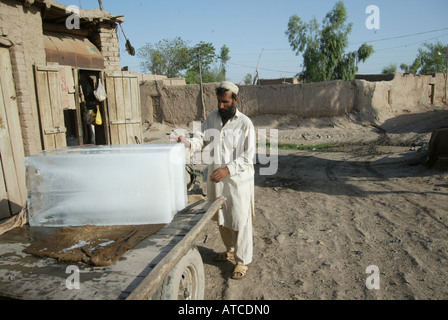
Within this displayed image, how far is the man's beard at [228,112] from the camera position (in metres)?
2.86

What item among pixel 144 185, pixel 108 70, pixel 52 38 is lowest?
pixel 144 185

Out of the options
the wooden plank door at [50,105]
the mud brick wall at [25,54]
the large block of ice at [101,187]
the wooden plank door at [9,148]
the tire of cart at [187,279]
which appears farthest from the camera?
the wooden plank door at [50,105]

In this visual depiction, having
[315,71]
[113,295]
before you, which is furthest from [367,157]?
[315,71]

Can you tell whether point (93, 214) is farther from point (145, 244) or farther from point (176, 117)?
point (176, 117)

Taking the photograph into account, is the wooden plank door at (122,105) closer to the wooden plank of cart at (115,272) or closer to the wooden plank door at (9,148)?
the wooden plank door at (9,148)

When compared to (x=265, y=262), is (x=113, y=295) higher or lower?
higher

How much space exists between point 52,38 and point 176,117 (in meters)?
10.00

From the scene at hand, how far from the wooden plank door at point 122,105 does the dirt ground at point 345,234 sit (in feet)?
9.72

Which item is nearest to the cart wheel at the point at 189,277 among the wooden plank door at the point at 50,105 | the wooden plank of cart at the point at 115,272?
the wooden plank of cart at the point at 115,272

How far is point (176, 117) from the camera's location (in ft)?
51.9

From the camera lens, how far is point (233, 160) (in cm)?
297

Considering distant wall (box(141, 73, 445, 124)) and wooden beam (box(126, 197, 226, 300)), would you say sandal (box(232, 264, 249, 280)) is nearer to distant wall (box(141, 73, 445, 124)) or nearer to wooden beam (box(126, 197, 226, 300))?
wooden beam (box(126, 197, 226, 300))

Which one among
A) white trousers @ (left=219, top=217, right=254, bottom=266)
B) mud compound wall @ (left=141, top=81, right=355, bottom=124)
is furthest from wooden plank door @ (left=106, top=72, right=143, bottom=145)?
mud compound wall @ (left=141, top=81, right=355, bottom=124)

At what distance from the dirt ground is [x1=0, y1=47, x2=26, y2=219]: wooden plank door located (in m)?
2.56
